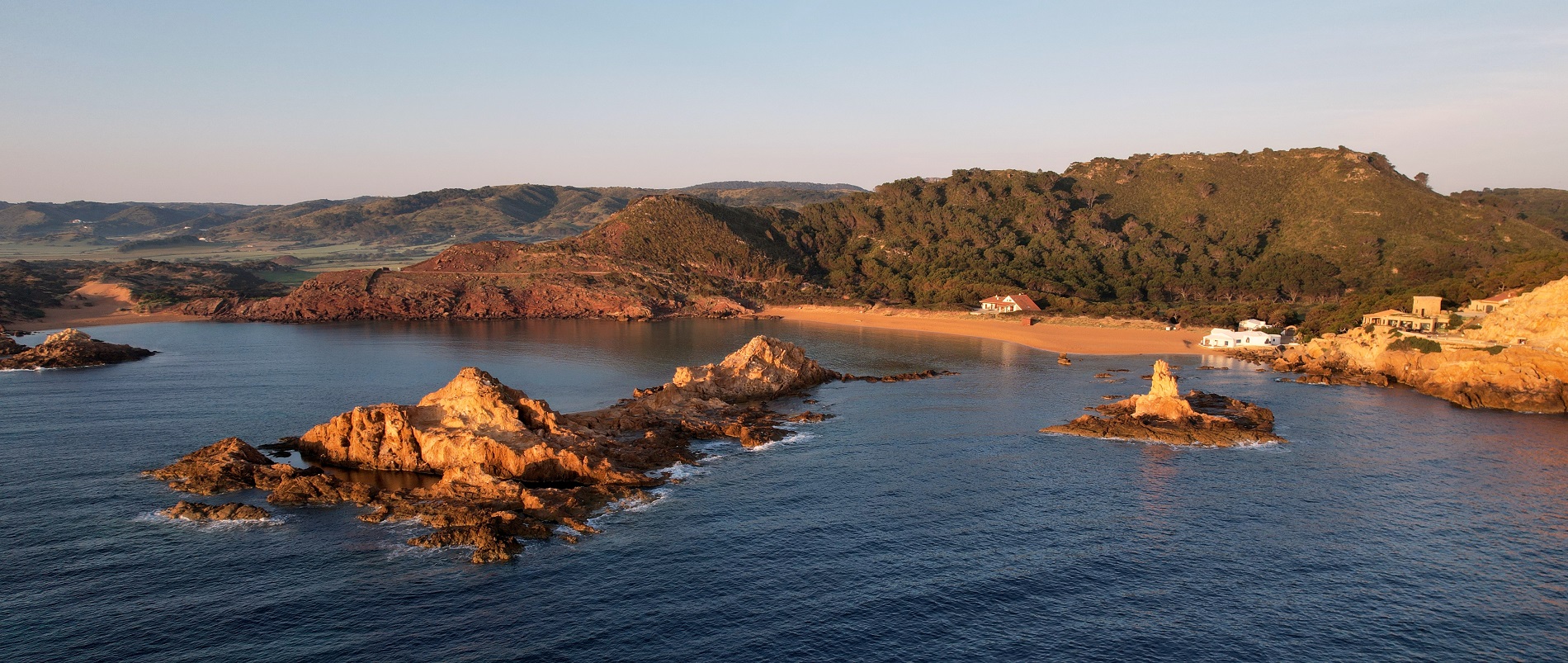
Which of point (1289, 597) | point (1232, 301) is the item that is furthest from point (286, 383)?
point (1232, 301)

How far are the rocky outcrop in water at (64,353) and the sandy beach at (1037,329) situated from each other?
63365mm

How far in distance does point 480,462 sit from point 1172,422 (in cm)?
3252

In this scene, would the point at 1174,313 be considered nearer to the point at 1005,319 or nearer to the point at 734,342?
the point at 1005,319

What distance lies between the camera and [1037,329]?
87.7 meters

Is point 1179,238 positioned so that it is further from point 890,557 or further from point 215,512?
point 215,512

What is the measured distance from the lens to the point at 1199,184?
5098 inches

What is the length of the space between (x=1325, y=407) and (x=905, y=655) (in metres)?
38.9

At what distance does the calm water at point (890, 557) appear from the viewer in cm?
2244

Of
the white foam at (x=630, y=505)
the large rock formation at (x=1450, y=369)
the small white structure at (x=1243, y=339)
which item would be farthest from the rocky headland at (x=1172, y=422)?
the small white structure at (x=1243, y=339)

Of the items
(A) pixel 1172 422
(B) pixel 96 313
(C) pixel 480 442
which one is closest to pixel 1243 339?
(A) pixel 1172 422

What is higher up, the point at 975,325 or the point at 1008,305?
the point at 1008,305

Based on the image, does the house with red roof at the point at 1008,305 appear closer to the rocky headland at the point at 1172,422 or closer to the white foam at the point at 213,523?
the rocky headland at the point at 1172,422

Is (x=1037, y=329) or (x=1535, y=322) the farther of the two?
(x=1037, y=329)

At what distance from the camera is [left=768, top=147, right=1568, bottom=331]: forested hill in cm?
9588
